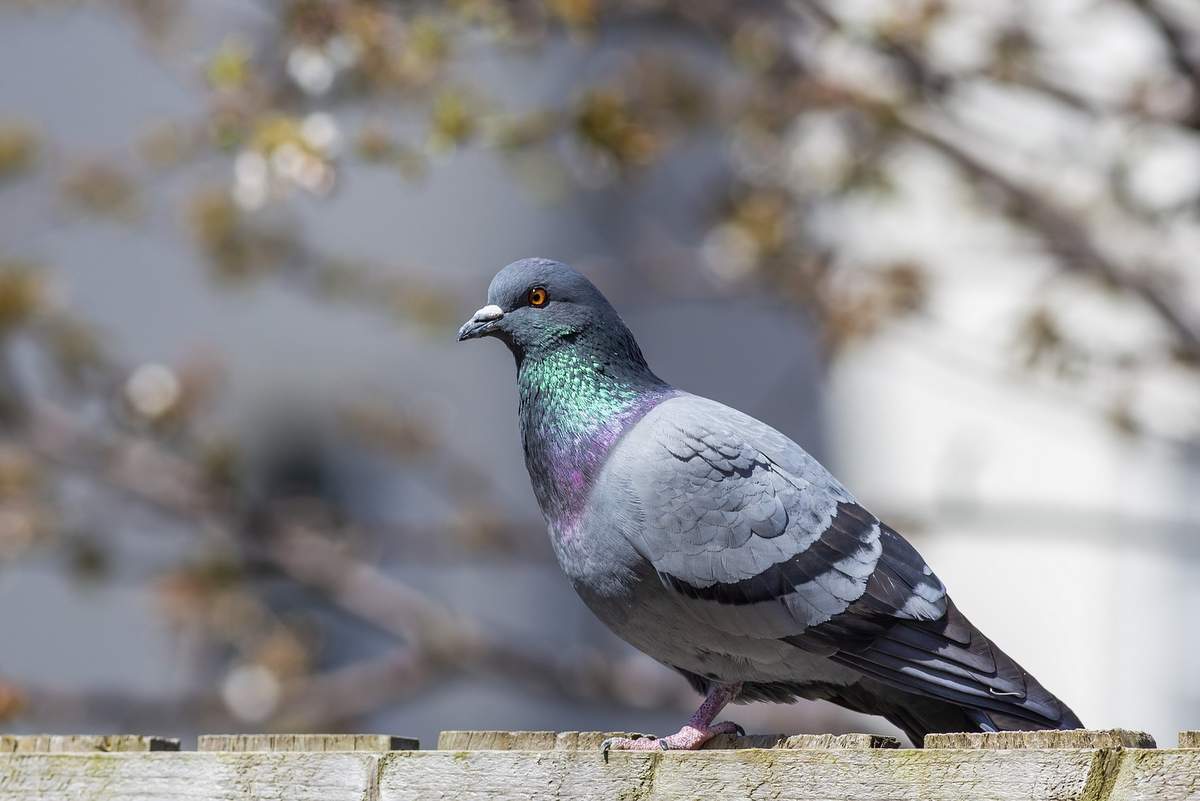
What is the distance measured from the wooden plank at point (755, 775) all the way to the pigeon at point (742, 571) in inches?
19.3

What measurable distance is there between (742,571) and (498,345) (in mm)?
7332

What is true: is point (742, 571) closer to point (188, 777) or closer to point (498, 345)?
point (188, 777)

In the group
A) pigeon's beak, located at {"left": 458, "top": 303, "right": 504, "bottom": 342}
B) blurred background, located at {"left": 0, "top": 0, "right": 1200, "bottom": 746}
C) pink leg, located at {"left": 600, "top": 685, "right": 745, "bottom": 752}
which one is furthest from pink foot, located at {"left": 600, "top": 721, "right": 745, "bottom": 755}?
blurred background, located at {"left": 0, "top": 0, "right": 1200, "bottom": 746}

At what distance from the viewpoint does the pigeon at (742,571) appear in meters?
2.77

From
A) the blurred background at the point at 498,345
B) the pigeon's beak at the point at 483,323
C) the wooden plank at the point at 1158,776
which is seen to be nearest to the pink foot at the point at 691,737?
the wooden plank at the point at 1158,776

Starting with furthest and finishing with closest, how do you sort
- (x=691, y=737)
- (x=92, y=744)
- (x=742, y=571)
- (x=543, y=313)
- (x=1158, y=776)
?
(x=543, y=313) → (x=742, y=571) → (x=691, y=737) → (x=92, y=744) → (x=1158, y=776)

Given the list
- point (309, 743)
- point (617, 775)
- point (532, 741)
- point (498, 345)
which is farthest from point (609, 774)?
point (498, 345)

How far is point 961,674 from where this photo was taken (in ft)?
8.99

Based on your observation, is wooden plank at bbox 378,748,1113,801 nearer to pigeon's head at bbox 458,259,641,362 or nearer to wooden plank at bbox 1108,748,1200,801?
wooden plank at bbox 1108,748,1200,801

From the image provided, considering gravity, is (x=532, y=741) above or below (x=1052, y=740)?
above

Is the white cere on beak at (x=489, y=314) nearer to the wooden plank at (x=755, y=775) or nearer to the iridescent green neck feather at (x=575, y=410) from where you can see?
the iridescent green neck feather at (x=575, y=410)

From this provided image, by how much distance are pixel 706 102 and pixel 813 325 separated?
3.39ft

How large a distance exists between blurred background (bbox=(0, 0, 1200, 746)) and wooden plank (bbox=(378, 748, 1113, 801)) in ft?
6.45

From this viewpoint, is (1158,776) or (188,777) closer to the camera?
(1158,776)
